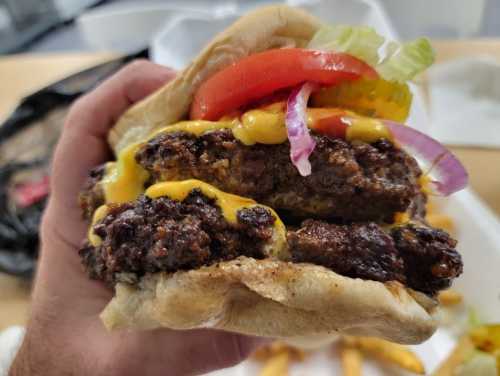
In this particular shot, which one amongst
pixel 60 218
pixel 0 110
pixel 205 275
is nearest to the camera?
pixel 205 275

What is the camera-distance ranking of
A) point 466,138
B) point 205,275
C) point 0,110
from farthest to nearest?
point 0,110 → point 466,138 → point 205,275

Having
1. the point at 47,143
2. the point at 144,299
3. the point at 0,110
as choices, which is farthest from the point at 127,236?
the point at 0,110

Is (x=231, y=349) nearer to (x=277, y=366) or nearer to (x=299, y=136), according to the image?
(x=277, y=366)

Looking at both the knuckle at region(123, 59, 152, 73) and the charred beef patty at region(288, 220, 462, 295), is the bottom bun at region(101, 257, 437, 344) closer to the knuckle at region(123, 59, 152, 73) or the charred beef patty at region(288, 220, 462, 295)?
the charred beef patty at region(288, 220, 462, 295)

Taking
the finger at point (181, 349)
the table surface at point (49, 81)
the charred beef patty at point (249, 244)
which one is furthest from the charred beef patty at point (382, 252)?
the table surface at point (49, 81)

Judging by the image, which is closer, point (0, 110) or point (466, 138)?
point (466, 138)

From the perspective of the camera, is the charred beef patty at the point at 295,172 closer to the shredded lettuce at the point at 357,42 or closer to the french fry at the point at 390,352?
the shredded lettuce at the point at 357,42

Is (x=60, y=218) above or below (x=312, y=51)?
below

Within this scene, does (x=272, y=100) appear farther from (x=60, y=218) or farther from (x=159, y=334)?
(x=60, y=218)
